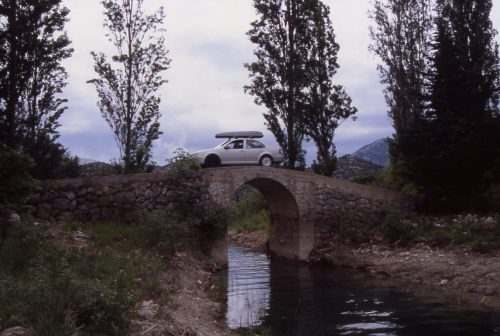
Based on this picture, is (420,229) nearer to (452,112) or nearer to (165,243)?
(452,112)

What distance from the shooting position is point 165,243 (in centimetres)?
998

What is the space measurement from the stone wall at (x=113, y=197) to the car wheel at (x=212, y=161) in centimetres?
189

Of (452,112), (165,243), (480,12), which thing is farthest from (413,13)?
(165,243)

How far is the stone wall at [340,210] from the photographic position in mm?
15953

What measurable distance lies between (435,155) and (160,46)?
1267 centimetres

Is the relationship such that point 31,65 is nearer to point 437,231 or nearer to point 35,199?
point 35,199

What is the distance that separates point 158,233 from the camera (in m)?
10.8

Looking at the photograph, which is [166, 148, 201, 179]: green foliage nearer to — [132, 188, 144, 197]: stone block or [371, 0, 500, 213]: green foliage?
[132, 188, 144, 197]: stone block

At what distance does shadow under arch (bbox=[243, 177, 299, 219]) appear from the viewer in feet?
51.1

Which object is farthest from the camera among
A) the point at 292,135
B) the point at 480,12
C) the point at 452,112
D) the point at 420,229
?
the point at 480,12

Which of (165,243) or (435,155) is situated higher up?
(435,155)

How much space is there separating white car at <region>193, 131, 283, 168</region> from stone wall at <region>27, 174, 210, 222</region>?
2.09 metres

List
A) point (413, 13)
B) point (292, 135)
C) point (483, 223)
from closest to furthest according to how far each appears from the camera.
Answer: point (483, 223), point (292, 135), point (413, 13)

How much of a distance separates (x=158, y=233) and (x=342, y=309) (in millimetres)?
5195
